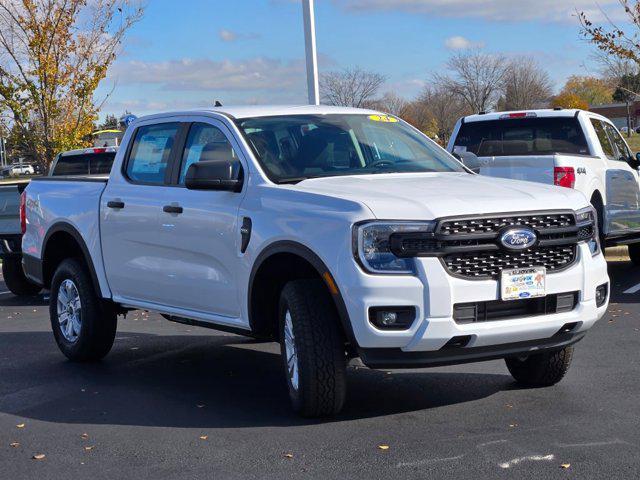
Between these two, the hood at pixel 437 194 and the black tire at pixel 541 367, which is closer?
the hood at pixel 437 194

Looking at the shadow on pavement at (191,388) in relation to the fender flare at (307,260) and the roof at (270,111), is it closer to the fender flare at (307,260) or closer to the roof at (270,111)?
the fender flare at (307,260)

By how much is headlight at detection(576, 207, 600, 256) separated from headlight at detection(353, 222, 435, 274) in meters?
1.09

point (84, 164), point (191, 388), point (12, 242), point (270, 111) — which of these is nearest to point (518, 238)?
point (270, 111)

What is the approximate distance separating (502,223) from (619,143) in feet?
27.7

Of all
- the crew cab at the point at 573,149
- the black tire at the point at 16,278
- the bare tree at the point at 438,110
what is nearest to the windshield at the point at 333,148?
the crew cab at the point at 573,149

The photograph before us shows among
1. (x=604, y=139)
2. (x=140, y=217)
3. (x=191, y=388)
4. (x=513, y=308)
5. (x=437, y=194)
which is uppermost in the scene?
(x=604, y=139)

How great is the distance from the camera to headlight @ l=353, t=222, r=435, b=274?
563 centimetres

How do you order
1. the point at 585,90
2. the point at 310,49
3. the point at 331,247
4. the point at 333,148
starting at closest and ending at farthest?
the point at 331,247 < the point at 333,148 < the point at 310,49 < the point at 585,90

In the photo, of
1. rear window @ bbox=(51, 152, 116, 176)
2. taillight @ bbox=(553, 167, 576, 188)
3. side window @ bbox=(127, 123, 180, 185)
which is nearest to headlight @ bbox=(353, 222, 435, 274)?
side window @ bbox=(127, 123, 180, 185)

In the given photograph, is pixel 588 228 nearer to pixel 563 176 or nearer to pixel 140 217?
pixel 140 217

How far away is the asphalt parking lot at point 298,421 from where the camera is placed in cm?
529

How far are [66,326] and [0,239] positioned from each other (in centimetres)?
526

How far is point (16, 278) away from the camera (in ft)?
44.8

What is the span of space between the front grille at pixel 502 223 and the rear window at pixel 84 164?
10816 mm
